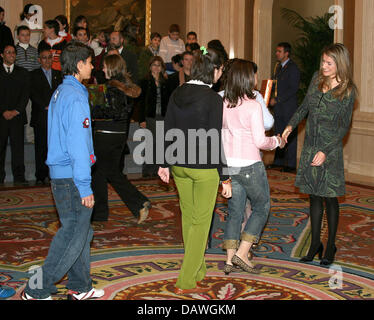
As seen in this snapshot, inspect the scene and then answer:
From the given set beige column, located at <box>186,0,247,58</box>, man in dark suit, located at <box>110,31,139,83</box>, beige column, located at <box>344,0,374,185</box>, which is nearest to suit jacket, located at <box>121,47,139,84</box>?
man in dark suit, located at <box>110,31,139,83</box>

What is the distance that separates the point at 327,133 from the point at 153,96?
14.7 ft

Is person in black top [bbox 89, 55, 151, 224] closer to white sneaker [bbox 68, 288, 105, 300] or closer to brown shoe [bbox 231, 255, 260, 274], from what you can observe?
brown shoe [bbox 231, 255, 260, 274]

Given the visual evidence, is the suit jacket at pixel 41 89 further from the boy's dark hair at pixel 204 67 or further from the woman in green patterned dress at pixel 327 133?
the boy's dark hair at pixel 204 67

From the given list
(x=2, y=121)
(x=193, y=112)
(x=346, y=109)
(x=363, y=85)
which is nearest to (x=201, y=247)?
(x=193, y=112)

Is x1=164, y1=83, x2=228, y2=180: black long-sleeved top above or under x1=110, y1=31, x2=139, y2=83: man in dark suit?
under

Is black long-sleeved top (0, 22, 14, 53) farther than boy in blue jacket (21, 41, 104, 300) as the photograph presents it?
Yes

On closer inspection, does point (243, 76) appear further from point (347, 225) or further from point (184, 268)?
point (347, 225)

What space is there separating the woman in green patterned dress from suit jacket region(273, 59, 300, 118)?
16.3 ft

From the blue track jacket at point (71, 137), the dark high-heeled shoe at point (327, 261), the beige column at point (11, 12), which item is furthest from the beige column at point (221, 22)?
the blue track jacket at point (71, 137)

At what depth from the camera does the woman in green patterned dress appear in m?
5.04

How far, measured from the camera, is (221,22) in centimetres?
1353

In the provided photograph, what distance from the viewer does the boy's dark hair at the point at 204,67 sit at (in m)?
4.46

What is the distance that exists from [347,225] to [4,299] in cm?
363

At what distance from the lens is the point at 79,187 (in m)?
3.92
